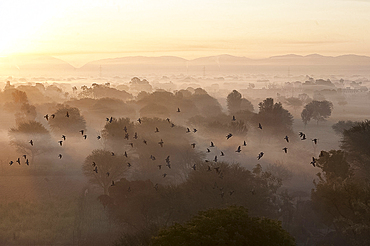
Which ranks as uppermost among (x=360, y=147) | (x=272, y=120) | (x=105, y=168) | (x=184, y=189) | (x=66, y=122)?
(x=360, y=147)

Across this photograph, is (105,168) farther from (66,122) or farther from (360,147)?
(360,147)

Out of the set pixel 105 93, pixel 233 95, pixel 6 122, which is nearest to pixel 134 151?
pixel 233 95

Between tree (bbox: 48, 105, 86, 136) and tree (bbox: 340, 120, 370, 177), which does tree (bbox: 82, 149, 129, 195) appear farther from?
tree (bbox: 340, 120, 370, 177)

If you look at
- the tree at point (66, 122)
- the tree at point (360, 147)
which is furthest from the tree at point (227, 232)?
the tree at point (66, 122)

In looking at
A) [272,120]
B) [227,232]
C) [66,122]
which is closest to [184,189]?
[227,232]

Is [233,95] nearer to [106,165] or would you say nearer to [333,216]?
[106,165]

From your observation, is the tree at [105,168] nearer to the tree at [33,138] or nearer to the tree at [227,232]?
the tree at [33,138]

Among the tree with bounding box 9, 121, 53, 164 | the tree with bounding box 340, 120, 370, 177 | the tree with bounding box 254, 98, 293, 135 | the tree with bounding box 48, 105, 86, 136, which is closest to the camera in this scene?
the tree with bounding box 340, 120, 370, 177

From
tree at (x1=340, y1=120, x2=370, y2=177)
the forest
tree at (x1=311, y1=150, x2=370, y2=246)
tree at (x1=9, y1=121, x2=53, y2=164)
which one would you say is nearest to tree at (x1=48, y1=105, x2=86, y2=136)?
the forest
